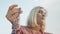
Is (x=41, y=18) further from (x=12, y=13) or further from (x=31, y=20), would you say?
(x=12, y=13)

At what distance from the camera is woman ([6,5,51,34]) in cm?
223

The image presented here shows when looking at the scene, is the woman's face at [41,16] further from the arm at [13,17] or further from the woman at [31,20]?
the arm at [13,17]

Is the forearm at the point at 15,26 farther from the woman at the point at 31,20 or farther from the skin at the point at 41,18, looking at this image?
the skin at the point at 41,18

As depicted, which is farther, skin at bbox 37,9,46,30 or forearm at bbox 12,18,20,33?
skin at bbox 37,9,46,30

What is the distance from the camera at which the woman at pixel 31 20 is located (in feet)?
7.32

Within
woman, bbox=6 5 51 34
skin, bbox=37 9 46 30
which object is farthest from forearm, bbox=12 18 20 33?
skin, bbox=37 9 46 30

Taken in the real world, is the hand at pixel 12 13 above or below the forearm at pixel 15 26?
above

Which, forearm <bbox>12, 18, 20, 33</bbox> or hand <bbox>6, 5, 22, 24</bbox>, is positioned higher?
hand <bbox>6, 5, 22, 24</bbox>

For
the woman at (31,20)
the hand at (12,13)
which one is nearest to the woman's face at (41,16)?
the woman at (31,20)

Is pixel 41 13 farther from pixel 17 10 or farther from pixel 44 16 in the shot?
pixel 17 10

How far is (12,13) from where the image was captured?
2244 mm

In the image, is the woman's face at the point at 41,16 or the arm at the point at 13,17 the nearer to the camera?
the arm at the point at 13,17

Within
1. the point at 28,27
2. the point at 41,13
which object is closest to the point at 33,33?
the point at 28,27

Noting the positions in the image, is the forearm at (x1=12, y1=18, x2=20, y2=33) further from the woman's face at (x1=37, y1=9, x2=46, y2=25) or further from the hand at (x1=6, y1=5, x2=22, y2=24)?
the woman's face at (x1=37, y1=9, x2=46, y2=25)
